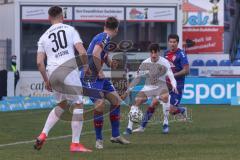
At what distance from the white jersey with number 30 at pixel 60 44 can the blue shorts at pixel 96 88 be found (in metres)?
0.91

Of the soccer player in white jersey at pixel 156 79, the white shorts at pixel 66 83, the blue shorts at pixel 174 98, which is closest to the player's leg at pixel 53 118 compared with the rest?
the white shorts at pixel 66 83

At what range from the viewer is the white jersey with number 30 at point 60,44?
11992 millimetres

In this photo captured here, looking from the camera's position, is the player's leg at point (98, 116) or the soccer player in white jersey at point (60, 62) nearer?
the soccer player in white jersey at point (60, 62)

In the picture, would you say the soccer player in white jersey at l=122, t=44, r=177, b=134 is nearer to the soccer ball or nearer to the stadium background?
the soccer ball

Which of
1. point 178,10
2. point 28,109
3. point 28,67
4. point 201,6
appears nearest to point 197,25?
point 201,6

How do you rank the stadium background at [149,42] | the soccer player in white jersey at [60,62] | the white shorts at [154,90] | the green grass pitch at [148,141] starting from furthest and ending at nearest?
the stadium background at [149,42] → the white shorts at [154,90] → the soccer player in white jersey at [60,62] → the green grass pitch at [148,141]

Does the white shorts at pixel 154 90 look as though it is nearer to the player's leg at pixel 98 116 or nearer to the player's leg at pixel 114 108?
the player's leg at pixel 114 108

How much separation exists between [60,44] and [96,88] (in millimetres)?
1197

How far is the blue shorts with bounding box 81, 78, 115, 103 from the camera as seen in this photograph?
12820 millimetres

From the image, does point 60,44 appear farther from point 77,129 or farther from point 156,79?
point 156,79

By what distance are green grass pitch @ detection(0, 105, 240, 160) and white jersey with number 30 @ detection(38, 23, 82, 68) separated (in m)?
1.41

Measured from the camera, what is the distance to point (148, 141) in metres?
14.2

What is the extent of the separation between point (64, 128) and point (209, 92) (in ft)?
40.4

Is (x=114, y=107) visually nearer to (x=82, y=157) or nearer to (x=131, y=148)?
(x=131, y=148)
